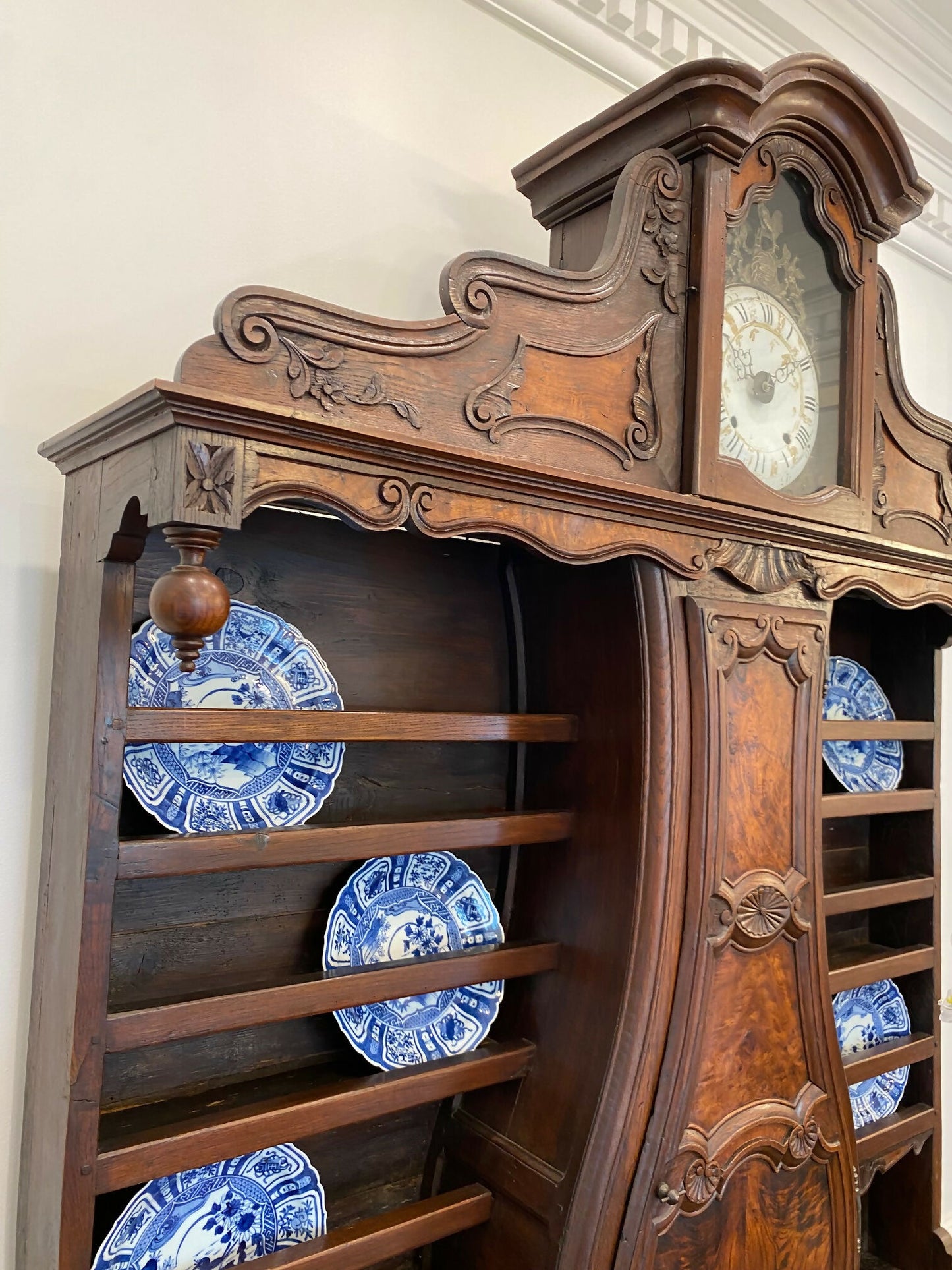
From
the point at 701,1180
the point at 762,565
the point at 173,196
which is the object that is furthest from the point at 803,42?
the point at 701,1180

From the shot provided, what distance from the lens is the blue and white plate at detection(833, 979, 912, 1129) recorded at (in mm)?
1725

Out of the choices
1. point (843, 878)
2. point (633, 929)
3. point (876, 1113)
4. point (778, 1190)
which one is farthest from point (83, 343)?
point (876, 1113)

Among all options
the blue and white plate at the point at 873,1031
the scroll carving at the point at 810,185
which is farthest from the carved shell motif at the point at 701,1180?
the scroll carving at the point at 810,185

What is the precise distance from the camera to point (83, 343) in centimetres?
116

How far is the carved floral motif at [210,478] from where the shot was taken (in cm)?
81

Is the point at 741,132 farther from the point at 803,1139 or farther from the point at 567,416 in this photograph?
the point at 803,1139

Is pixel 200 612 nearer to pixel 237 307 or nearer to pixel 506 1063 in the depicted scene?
pixel 237 307

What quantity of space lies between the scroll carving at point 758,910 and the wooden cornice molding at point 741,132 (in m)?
0.95

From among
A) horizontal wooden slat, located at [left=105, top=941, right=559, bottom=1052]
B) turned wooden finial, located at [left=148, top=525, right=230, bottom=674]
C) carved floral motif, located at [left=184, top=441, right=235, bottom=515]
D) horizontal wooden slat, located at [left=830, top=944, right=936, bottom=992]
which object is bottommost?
horizontal wooden slat, located at [left=830, top=944, right=936, bottom=992]

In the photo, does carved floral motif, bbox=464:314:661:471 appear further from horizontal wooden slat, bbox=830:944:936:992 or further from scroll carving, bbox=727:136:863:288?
horizontal wooden slat, bbox=830:944:936:992

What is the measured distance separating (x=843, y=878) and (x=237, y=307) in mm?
1609

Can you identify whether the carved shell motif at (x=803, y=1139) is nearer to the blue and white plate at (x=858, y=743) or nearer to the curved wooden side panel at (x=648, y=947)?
the curved wooden side panel at (x=648, y=947)

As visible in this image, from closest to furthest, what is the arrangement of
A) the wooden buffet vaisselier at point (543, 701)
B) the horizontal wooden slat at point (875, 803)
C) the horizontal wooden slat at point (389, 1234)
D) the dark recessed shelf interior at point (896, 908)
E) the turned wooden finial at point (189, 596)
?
1. the turned wooden finial at point (189, 596)
2. the wooden buffet vaisselier at point (543, 701)
3. the horizontal wooden slat at point (389, 1234)
4. the horizontal wooden slat at point (875, 803)
5. the dark recessed shelf interior at point (896, 908)

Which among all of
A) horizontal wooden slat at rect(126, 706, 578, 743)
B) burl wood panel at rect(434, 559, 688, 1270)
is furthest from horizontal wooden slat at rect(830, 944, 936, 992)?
horizontal wooden slat at rect(126, 706, 578, 743)
